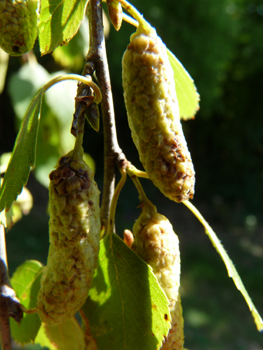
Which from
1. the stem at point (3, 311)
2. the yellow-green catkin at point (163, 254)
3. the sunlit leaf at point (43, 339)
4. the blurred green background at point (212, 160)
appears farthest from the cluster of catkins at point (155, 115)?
the blurred green background at point (212, 160)

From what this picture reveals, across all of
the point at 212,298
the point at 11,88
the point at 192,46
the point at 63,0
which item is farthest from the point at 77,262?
the point at 192,46

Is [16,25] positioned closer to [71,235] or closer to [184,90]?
[71,235]

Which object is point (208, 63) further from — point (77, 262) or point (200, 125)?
point (77, 262)

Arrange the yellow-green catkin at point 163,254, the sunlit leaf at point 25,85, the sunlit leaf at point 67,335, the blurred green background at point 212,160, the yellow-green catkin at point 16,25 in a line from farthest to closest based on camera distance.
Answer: the blurred green background at point 212,160 → the sunlit leaf at point 25,85 → the sunlit leaf at point 67,335 → the yellow-green catkin at point 163,254 → the yellow-green catkin at point 16,25

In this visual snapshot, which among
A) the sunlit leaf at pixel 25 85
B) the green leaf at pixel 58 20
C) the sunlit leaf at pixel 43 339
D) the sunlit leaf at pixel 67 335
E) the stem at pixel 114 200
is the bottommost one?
the sunlit leaf at pixel 43 339

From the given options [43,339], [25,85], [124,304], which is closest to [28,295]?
[43,339]

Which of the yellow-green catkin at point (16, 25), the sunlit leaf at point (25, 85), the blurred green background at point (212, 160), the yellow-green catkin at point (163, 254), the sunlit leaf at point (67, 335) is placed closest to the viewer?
the yellow-green catkin at point (16, 25)

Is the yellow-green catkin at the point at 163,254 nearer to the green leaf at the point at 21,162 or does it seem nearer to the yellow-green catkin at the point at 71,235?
the yellow-green catkin at the point at 71,235
